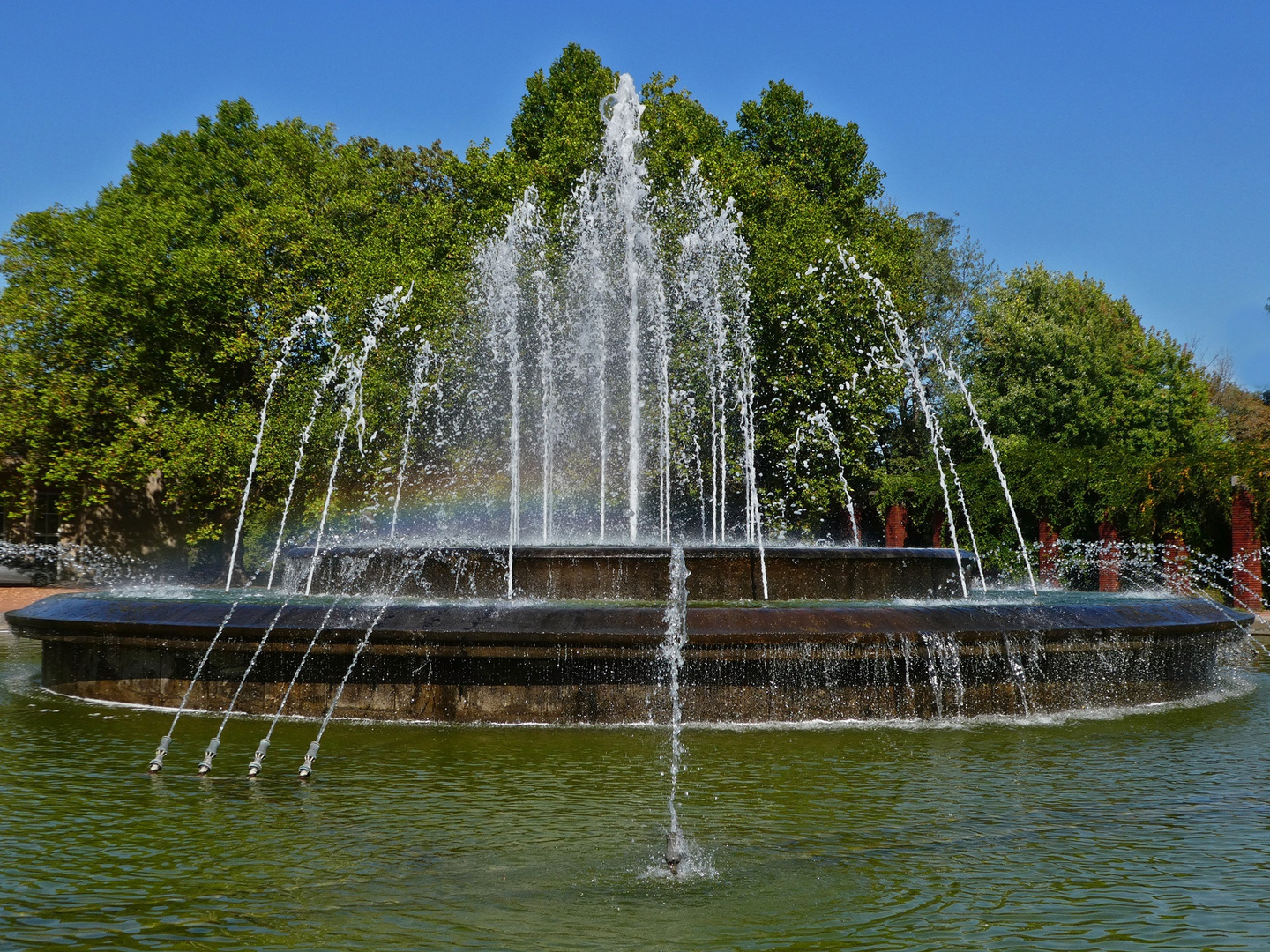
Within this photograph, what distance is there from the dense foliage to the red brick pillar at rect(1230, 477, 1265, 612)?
485 millimetres

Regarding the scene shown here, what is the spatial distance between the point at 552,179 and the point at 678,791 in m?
26.2

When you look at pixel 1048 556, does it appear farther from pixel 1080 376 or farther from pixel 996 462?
pixel 996 462

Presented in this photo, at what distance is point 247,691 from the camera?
8.97m

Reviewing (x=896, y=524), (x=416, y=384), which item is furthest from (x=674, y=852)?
(x=896, y=524)

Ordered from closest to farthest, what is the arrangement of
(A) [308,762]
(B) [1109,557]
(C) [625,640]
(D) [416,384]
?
(A) [308,762]
(C) [625,640]
(B) [1109,557]
(D) [416,384]

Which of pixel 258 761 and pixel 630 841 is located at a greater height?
pixel 258 761

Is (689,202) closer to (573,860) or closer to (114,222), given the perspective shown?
(114,222)

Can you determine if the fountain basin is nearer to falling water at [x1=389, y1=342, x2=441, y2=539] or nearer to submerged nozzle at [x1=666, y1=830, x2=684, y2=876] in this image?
submerged nozzle at [x1=666, y1=830, x2=684, y2=876]

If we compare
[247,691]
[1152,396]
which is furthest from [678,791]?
[1152,396]

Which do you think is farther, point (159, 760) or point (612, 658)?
point (612, 658)

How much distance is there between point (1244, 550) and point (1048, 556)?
6.37 m

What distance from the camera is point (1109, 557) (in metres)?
28.2

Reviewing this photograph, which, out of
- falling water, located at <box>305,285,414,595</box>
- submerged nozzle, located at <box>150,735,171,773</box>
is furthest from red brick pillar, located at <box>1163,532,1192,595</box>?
submerged nozzle, located at <box>150,735,171,773</box>

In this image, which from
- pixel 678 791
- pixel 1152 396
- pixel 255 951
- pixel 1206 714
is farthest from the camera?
pixel 1152 396
